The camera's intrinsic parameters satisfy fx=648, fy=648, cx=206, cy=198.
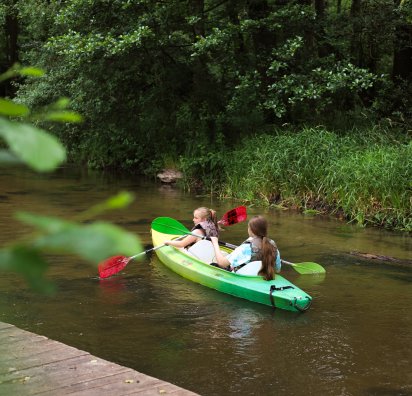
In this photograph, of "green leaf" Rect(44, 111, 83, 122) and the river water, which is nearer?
"green leaf" Rect(44, 111, 83, 122)

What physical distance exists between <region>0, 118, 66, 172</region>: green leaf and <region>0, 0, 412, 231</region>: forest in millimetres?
10422

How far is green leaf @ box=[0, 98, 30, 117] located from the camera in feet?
2.72

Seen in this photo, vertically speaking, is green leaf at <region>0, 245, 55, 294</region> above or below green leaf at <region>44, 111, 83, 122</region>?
below

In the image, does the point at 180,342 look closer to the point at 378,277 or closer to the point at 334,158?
the point at 378,277

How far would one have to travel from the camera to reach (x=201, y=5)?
15641 millimetres

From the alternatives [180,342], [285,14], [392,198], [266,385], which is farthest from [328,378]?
[285,14]

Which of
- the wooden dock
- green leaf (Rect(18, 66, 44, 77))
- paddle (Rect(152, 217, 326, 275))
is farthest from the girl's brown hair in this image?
green leaf (Rect(18, 66, 44, 77))

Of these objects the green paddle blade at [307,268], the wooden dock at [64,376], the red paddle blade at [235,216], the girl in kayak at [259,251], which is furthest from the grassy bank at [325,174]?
the wooden dock at [64,376]

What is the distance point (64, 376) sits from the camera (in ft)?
10.8

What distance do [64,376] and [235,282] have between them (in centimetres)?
360

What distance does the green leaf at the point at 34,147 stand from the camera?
694 millimetres

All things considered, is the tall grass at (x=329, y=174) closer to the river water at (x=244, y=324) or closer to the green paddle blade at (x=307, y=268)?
the river water at (x=244, y=324)

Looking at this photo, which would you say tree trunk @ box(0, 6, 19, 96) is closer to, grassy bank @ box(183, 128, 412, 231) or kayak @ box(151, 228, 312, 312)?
grassy bank @ box(183, 128, 412, 231)

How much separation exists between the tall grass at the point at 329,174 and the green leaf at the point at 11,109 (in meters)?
10.1
